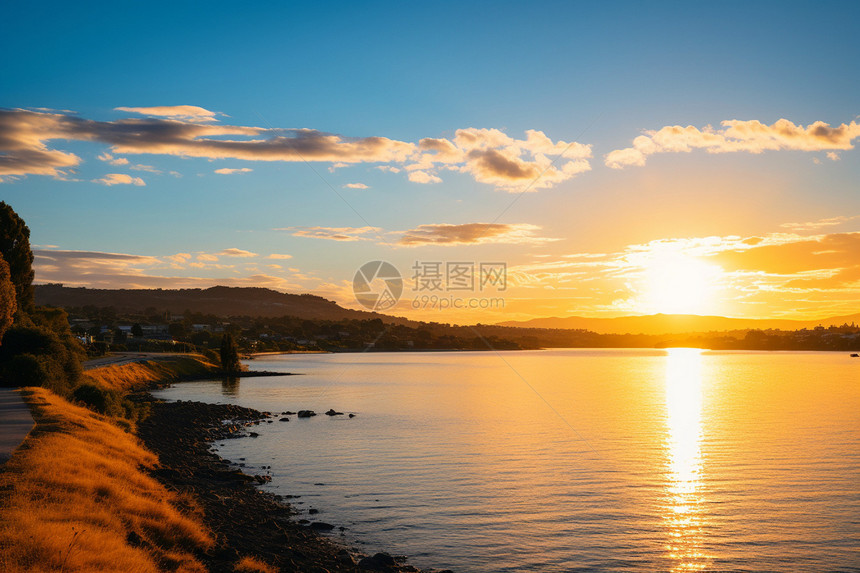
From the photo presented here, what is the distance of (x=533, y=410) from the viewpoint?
70.0 metres

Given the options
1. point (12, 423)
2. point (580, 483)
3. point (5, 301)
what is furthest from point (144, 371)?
point (580, 483)

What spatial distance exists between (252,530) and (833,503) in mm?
26027

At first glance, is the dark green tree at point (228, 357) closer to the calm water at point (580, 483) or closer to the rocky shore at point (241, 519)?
the calm water at point (580, 483)

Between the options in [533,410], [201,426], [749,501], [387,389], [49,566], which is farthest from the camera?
[387,389]

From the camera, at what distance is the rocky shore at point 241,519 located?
19.7 metres

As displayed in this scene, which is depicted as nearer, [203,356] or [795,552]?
[795,552]

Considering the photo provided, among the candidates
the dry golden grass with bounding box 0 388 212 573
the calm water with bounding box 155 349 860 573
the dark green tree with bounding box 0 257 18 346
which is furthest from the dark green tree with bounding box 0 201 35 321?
the dry golden grass with bounding box 0 388 212 573

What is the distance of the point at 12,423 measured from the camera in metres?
27.9

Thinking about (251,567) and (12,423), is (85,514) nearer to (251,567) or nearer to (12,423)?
(251,567)

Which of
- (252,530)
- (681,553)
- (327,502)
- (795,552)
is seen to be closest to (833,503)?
(795,552)

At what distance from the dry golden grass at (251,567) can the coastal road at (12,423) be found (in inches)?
356

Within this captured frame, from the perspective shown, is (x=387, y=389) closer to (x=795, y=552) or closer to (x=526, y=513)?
(x=526, y=513)

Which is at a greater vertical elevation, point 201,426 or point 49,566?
point 49,566

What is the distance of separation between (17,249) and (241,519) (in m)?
62.5
